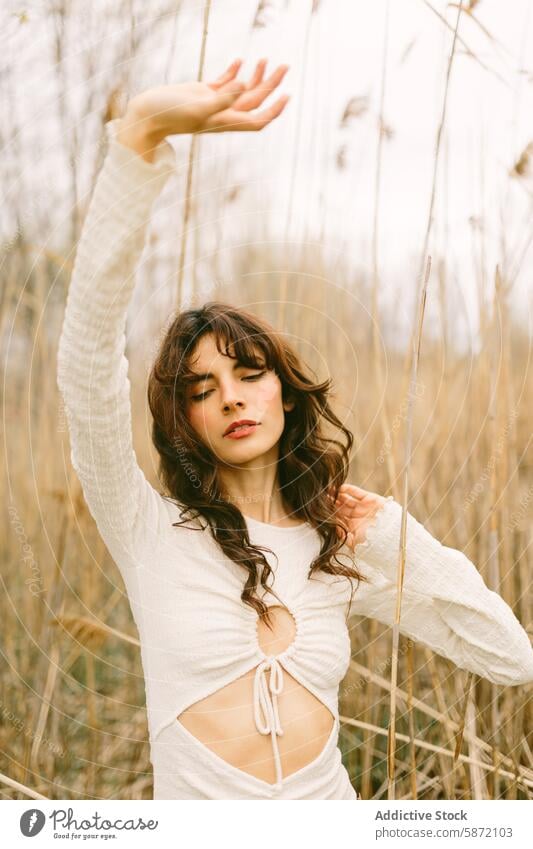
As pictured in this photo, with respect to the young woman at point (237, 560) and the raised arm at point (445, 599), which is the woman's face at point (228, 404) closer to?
the young woman at point (237, 560)

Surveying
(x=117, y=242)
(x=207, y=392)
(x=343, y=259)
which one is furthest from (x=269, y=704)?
(x=343, y=259)

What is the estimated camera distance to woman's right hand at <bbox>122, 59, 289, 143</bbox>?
0.81 meters

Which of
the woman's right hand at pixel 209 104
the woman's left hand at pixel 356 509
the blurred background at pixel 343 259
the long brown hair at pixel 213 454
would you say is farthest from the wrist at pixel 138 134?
the woman's left hand at pixel 356 509

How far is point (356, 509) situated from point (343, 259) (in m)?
0.51

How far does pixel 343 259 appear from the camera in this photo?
150 centimetres

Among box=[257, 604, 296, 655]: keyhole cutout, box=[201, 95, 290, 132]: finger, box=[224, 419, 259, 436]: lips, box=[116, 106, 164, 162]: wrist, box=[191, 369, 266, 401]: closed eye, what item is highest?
box=[201, 95, 290, 132]: finger

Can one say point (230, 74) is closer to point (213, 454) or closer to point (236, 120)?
point (236, 120)

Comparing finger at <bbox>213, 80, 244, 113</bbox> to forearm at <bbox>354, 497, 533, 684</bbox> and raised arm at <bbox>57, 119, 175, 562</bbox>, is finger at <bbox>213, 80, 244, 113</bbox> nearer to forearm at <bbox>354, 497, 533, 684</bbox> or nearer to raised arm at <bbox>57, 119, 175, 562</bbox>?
raised arm at <bbox>57, 119, 175, 562</bbox>

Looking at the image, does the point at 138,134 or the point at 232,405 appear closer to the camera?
the point at 138,134

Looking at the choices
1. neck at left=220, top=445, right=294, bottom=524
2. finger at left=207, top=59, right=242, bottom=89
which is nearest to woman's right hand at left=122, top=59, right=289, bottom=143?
finger at left=207, top=59, right=242, bottom=89

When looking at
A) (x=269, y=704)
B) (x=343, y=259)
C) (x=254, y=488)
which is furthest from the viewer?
(x=343, y=259)

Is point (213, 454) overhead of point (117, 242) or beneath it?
beneath
